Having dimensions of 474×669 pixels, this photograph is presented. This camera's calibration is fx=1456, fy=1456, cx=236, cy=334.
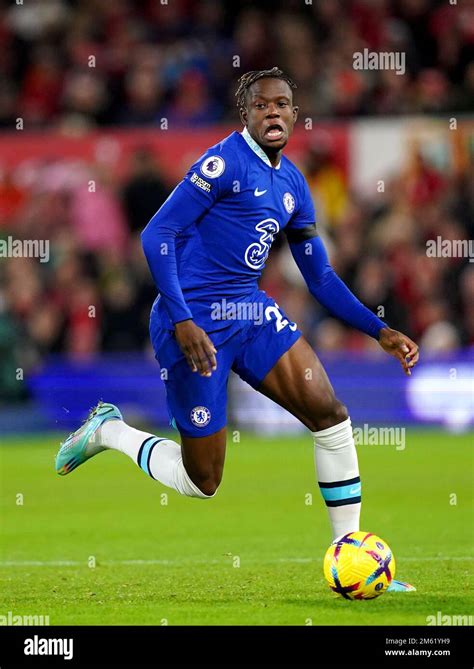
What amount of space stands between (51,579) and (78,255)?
9910mm

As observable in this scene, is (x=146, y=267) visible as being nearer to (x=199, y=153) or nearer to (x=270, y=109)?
(x=199, y=153)

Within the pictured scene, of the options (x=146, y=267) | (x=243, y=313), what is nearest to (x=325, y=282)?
(x=243, y=313)

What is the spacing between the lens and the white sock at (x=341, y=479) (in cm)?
763

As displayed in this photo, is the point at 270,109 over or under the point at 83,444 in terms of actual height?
over

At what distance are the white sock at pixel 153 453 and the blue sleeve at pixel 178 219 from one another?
3.17 feet

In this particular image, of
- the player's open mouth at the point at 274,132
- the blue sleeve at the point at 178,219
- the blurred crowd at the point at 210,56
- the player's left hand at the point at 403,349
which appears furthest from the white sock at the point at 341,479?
the blurred crowd at the point at 210,56

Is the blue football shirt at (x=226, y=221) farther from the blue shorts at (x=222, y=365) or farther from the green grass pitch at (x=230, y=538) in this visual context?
the green grass pitch at (x=230, y=538)

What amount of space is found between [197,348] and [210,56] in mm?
12998

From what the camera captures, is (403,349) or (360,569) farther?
(403,349)

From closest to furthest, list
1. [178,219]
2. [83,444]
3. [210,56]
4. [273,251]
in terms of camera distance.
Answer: [178,219]
[83,444]
[273,251]
[210,56]

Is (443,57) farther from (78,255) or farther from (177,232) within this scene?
(177,232)

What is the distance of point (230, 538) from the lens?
32.4 ft
